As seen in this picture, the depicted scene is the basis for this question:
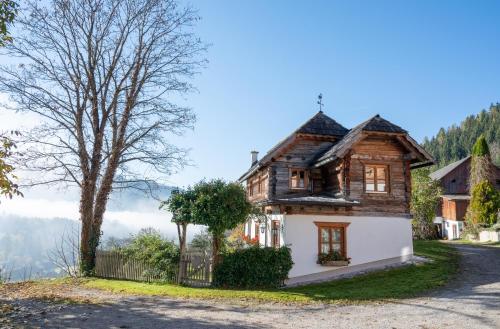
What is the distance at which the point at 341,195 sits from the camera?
70.0 ft

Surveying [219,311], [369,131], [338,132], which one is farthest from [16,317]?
[338,132]

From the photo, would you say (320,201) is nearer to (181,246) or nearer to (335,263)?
(335,263)

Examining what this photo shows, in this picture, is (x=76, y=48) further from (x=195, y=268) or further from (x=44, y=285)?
(x=195, y=268)

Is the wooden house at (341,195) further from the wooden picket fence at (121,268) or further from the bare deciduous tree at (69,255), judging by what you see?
the bare deciduous tree at (69,255)

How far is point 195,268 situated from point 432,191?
34.8 metres

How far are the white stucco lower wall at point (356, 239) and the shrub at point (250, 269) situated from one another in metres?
1.27

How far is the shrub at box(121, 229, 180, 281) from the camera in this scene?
18.4 m

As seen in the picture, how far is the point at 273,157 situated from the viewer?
23.6 meters

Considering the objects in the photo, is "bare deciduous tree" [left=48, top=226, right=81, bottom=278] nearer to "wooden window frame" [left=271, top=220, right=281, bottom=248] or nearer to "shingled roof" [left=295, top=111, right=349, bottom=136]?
"wooden window frame" [left=271, top=220, right=281, bottom=248]

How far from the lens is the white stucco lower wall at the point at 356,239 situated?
19.0 m

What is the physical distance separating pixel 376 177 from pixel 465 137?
414ft

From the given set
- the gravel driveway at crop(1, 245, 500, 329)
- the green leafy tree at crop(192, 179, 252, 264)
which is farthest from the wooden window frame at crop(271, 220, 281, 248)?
the gravel driveway at crop(1, 245, 500, 329)

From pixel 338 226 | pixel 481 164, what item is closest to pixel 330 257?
pixel 338 226

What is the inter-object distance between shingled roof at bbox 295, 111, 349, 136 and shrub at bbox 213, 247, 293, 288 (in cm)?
940
